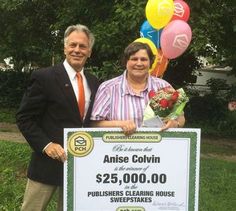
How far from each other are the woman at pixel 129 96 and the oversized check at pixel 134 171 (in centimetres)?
11

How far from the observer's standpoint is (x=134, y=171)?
3.24m

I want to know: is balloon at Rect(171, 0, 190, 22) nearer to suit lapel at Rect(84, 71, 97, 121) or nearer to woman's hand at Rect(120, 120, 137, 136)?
suit lapel at Rect(84, 71, 97, 121)

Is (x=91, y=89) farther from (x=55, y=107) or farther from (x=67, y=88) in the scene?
(x=55, y=107)

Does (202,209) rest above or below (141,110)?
below

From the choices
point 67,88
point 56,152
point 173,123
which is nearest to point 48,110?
point 67,88

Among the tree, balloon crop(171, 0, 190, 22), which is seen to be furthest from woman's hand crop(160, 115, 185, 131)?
the tree

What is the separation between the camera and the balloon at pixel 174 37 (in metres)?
5.52

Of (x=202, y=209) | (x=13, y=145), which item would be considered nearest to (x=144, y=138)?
(x=202, y=209)

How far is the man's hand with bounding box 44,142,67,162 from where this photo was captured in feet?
10.3

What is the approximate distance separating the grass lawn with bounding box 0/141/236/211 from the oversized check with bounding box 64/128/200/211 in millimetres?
2140

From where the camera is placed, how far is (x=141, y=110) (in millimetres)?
3227

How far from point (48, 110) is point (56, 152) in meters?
0.29

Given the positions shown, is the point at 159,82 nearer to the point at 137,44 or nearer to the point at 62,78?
the point at 137,44

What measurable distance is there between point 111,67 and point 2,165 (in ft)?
7.63
